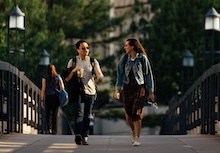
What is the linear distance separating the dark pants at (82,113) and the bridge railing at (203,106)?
315 cm

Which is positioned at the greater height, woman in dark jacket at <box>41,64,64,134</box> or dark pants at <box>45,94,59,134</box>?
woman in dark jacket at <box>41,64,64,134</box>

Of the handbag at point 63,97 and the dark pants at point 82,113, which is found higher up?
the handbag at point 63,97

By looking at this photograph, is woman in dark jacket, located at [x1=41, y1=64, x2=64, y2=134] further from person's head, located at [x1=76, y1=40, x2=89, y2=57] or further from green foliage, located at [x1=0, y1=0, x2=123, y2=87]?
green foliage, located at [x1=0, y1=0, x2=123, y2=87]

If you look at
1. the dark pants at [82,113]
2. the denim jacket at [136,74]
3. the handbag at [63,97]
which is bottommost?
the dark pants at [82,113]

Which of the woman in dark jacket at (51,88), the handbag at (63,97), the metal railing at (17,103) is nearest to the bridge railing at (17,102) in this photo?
the metal railing at (17,103)

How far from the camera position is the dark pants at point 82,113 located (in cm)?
1548

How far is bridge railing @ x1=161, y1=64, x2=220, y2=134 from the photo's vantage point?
18969 millimetres

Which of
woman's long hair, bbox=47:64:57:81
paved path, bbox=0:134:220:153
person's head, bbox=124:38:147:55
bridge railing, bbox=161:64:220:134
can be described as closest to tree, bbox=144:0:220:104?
bridge railing, bbox=161:64:220:134

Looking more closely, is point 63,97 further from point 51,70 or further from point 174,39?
point 174,39

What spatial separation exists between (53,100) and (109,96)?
40.4 meters

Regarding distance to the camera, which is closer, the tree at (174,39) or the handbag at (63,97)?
the handbag at (63,97)

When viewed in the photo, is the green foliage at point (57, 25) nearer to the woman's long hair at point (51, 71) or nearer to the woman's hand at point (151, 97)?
the woman's long hair at point (51, 71)

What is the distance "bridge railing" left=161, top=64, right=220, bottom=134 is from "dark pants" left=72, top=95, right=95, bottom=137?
3.15m

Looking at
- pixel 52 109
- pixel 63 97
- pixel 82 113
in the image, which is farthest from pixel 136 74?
pixel 52 109
